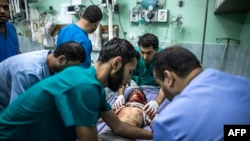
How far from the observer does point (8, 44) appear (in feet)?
6.72

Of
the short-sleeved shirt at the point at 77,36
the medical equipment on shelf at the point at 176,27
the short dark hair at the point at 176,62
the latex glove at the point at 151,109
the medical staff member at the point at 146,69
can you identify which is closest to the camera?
the short dark hair at the point at 176,62

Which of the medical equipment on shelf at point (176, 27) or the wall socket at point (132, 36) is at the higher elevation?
the medical equipment on shelf at point (176, 27)

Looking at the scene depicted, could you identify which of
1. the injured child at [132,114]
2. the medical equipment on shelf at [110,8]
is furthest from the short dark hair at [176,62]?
the medical equipment on shelf at [110,8]

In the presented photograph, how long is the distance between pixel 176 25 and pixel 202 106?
84.4 inches

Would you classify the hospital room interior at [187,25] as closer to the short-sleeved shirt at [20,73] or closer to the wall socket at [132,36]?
the wall socket at [132,36]

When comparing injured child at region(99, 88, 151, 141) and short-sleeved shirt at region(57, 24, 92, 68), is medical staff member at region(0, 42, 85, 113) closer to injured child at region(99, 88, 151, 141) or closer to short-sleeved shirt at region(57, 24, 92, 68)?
injured child at region(99, 88, 151, 141)

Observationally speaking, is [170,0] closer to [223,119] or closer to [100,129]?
[100,129]

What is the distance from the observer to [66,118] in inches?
36.3

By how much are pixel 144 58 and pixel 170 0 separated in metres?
1.05

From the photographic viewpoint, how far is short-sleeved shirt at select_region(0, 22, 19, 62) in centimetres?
198

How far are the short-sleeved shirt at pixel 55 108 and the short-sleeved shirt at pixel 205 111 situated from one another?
31 centimetres

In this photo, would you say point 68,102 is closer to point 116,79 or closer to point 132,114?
point 116,79

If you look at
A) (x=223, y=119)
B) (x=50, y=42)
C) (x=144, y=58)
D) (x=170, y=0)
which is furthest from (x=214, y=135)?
(x=50, y=42)

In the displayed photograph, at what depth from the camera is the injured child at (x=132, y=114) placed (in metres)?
1.29
